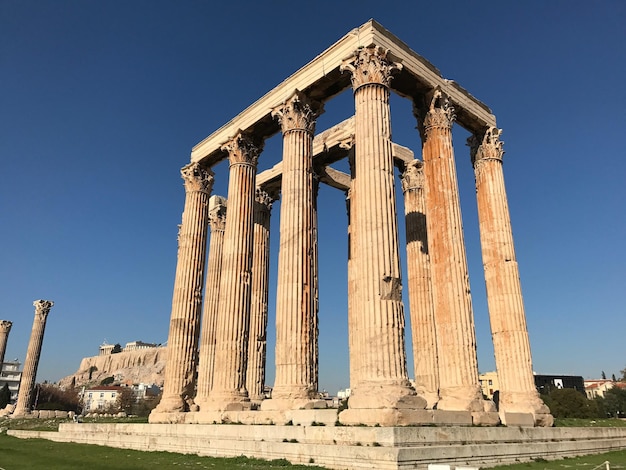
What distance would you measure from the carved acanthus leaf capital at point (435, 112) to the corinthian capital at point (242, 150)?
9.85 metres

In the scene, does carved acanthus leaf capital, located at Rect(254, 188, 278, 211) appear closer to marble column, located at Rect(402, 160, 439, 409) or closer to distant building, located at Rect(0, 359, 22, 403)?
marble column, located at Rect(402, 160, 439, 409)

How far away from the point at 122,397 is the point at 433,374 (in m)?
97.6

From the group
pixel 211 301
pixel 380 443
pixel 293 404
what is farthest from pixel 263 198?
pixel 380 443

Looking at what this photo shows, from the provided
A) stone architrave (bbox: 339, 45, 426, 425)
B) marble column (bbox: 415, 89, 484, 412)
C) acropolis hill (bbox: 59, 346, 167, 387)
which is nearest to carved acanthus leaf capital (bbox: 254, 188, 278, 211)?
marble column (bbox: 415, 89, 484, 412)

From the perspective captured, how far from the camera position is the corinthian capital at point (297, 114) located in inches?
954

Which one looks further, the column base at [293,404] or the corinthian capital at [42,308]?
the corinthian capital at [42,308]

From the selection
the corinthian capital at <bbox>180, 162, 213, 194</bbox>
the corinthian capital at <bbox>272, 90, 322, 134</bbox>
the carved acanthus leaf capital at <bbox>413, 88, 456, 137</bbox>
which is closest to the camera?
the carved acanthus leaf capital at <bbox>413, 88, 456, 137</bbox>

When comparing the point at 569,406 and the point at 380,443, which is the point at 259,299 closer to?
the point at 380,443

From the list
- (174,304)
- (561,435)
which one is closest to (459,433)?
(561,435)

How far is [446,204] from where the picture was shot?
21984 millimetres

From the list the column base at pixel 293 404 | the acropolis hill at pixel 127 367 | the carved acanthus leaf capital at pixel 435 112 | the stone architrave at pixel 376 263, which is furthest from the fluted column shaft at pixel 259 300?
the acropolis hill at pixel 127 367

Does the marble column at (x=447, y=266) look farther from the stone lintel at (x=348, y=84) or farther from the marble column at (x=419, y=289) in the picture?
the marble column at (x=419, y=289)

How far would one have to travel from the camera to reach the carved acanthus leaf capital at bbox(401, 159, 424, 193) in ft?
97.2

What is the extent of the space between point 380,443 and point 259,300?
60.2ft
